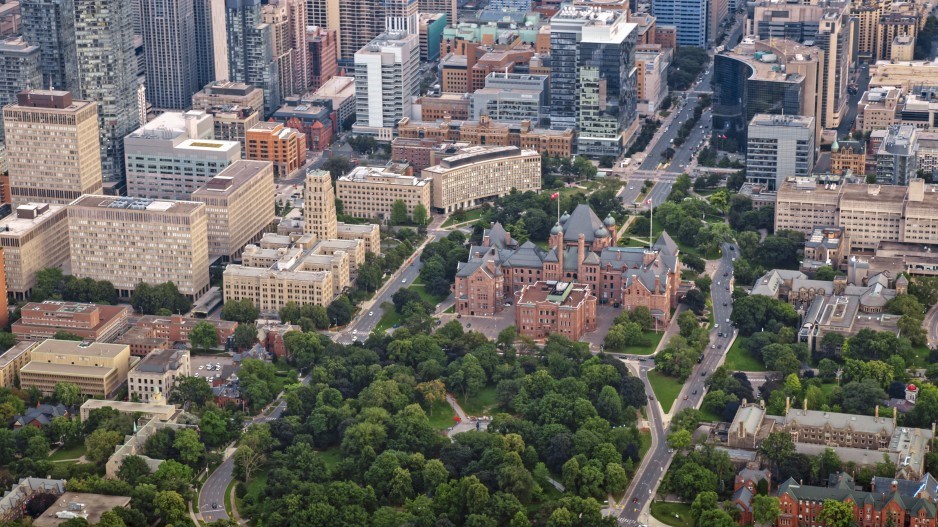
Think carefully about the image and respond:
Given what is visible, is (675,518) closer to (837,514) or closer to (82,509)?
(837,514)

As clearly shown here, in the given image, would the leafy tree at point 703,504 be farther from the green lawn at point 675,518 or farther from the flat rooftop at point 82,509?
the flat rooftop at point 82,509

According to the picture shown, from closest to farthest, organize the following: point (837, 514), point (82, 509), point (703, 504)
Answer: point (837, 514) < point (703, 504) < point (82, 509)

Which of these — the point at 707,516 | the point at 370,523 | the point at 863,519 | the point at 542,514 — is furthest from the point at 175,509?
the point at 863,519

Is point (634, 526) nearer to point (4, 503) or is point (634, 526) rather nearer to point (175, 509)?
point (175, 509)

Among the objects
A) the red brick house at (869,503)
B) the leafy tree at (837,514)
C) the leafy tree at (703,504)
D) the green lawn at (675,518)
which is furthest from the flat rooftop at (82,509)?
the leafy tree at (837,514)

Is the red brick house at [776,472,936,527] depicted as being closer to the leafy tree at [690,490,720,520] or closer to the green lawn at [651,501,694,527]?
the leafy tree at [690,490,720,520]

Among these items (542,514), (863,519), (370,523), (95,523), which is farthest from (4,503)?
(863,519)

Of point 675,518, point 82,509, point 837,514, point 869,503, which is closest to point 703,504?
point 675,518

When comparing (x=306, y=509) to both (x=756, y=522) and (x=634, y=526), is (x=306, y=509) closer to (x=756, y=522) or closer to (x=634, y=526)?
(x=634, y=526)

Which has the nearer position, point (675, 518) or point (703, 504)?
point (703, 504)
